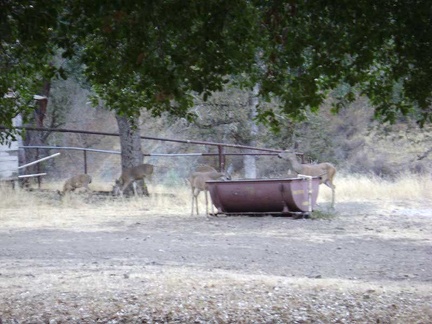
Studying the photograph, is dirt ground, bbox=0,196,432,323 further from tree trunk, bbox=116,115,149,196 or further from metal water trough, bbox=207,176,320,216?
tree trunk, bbox=116,115,149,196

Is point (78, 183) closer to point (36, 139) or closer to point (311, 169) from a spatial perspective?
point (311, 169)

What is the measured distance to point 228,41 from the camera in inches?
304

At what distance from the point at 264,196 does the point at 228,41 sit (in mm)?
8344

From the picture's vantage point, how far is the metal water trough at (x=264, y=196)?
15.6 meters

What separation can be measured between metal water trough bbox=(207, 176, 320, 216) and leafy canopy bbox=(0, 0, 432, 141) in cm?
691

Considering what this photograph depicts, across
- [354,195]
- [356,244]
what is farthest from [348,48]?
[354,195]

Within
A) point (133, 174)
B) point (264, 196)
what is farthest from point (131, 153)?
point (264, 196)

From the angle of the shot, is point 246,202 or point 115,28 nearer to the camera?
point 115,28

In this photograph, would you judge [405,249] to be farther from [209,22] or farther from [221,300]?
[209,22]

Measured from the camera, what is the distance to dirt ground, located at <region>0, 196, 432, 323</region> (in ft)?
24.6

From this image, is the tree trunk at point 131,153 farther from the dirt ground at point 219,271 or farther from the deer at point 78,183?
the dirt ground at point 219,271

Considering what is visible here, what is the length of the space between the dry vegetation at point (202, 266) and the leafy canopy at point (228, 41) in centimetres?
199

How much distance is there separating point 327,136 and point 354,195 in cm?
1045

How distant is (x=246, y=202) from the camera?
52.6 ft
